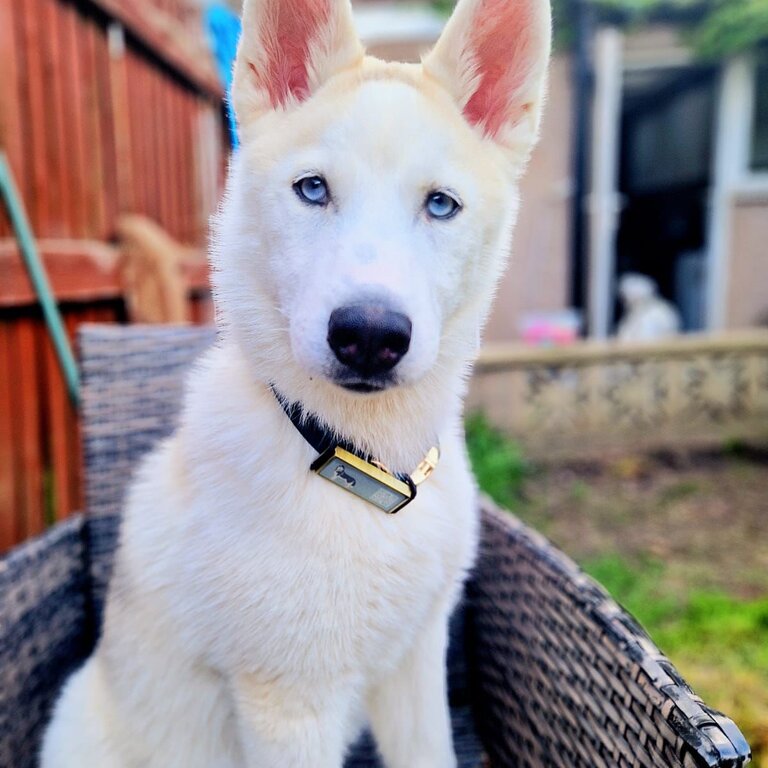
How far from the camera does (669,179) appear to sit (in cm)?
865

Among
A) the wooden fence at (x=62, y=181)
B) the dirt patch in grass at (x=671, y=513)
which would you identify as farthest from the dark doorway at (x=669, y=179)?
the wooden fence at (x=62, y=181)

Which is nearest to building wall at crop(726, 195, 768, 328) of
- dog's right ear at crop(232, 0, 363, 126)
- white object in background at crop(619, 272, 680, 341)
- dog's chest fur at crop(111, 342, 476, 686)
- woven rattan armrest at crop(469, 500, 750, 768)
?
white object in background at crop(619, 272, 680, 341)

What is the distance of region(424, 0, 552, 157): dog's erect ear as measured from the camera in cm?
121

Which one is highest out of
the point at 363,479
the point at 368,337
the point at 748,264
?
the point at 748,264

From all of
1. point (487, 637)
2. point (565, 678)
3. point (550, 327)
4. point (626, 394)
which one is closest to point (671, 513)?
point (626, 394)

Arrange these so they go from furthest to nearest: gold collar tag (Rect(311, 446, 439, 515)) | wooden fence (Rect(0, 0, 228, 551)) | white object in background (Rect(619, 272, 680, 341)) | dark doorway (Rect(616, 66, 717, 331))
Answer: dark doorway (Rect(616, 66, 717, 331)), white object in background (Rect(619, 272, 680, 341)), wooden fence (Rect(0, 0, 228, 551)), gold collar tag (Rect(311, 446, 439, 515))

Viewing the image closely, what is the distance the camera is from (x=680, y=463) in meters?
4.41

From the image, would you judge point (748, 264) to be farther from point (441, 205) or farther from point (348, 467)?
point (348, 467)

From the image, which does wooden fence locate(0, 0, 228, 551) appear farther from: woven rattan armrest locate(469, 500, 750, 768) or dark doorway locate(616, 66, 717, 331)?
dark doorway locate(616, 66, 717, 331)

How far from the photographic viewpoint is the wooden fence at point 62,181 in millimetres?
2457

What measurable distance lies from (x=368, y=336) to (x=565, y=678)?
76 cm

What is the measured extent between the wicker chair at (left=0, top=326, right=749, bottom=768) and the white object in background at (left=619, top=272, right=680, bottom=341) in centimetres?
460

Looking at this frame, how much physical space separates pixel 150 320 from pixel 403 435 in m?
2.13

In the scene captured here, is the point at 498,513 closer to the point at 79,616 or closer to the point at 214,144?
the point at 79,616
